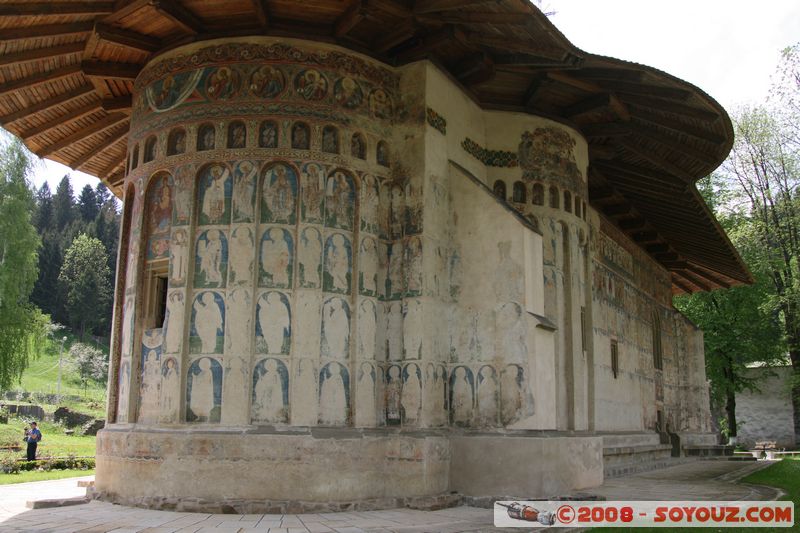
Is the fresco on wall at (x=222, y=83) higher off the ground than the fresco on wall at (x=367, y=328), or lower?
higher

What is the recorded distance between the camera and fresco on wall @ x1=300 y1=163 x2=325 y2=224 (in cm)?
1006

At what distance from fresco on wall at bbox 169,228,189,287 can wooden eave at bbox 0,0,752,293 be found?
2.94m

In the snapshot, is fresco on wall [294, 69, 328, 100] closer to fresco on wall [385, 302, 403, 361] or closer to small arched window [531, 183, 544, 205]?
fresco on wall [385, 302, 403, 361]

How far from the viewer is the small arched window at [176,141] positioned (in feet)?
34.8

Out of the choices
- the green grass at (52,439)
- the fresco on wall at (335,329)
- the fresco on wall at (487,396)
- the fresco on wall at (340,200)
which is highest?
the fresco on wall at (340,200)

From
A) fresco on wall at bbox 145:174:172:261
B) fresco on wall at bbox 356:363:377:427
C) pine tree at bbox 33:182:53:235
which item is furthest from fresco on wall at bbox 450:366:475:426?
pine tree at bbox 33:182:53:235

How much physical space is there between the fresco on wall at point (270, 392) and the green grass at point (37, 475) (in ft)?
A: 21.6

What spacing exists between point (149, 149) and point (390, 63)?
3900mm

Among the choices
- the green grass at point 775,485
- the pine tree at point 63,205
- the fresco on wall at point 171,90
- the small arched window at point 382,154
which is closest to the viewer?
the green grass at point 775,485

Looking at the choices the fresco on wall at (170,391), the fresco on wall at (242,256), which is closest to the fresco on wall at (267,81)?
the fresco on wall at (242,256)

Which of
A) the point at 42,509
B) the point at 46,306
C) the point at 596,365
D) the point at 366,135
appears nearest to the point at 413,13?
the point at 366,135

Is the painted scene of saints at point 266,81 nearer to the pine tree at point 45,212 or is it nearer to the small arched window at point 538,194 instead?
the small arched window at point 538,194

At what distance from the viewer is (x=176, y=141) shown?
10672 mm

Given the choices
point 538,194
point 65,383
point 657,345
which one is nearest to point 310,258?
point 538,194
